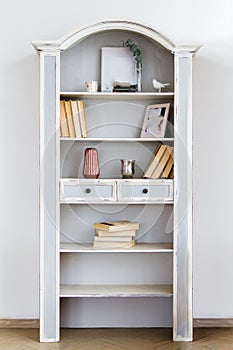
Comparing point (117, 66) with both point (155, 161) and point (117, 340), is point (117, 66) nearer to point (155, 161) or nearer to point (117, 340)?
point (155, 161)

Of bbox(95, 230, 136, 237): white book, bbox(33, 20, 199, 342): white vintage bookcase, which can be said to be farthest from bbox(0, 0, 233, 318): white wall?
bbox(95, 230, 136, 237): white book

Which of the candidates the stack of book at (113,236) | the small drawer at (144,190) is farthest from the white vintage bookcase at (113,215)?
the small drawer at (144,190)

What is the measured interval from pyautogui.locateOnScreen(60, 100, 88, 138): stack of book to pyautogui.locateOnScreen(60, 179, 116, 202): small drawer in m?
0.32

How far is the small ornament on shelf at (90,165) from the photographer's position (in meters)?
3.78

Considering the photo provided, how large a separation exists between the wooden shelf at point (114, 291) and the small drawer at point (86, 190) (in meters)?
0.60

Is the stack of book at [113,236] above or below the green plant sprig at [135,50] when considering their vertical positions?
below

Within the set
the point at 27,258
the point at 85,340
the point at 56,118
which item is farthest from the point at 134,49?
the point at 85,340

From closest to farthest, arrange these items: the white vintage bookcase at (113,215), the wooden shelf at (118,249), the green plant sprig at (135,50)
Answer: the wooden shelf at (118,249)
the green plant sprig at (135,50)
the white vintage bookcase at (113,215)

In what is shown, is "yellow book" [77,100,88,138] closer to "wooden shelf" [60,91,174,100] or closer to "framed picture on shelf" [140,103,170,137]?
"wooden shelf" [60,91,174,100]

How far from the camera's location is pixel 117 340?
371 cm

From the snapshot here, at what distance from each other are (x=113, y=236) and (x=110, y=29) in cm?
131

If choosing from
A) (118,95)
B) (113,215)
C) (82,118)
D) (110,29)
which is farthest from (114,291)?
(110,29)

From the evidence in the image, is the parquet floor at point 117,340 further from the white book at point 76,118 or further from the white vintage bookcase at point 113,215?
the white book at point 76,118

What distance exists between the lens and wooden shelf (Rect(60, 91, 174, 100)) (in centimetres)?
371
